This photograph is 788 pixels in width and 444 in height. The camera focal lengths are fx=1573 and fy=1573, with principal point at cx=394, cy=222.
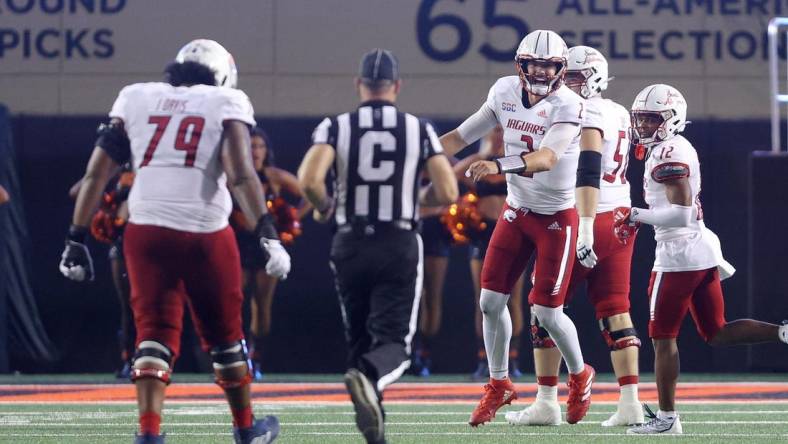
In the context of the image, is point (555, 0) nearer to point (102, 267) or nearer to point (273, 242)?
point (102, 267)

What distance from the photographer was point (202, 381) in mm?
11641

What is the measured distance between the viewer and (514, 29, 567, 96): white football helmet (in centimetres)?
740

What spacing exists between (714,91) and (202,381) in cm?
508

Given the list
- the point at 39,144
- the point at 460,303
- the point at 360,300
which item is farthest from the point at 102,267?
the point at 360,300

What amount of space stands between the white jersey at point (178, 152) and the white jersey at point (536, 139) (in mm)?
2029

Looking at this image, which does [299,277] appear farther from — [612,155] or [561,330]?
[561,330]

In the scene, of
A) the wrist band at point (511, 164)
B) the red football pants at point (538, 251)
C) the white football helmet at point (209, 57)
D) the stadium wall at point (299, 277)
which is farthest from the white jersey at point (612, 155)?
the stadium wall at point (299, 277)

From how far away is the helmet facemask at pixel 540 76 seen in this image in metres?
7.43

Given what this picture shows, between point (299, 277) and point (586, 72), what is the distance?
5.32 m

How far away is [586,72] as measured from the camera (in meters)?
7.96

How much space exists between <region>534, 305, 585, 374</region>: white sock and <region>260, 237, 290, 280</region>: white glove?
2102 millimetres

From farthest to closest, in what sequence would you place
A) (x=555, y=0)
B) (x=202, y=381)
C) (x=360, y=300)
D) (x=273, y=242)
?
(x=555, y=0) < (x=202, y=381) < (x=360, y=300) < (x=273, y=242)

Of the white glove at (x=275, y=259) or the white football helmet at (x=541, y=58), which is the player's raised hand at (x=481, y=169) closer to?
the white football helmet at (x=541, y=58)

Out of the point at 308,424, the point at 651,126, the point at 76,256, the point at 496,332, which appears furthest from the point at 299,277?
the point at 76,256
